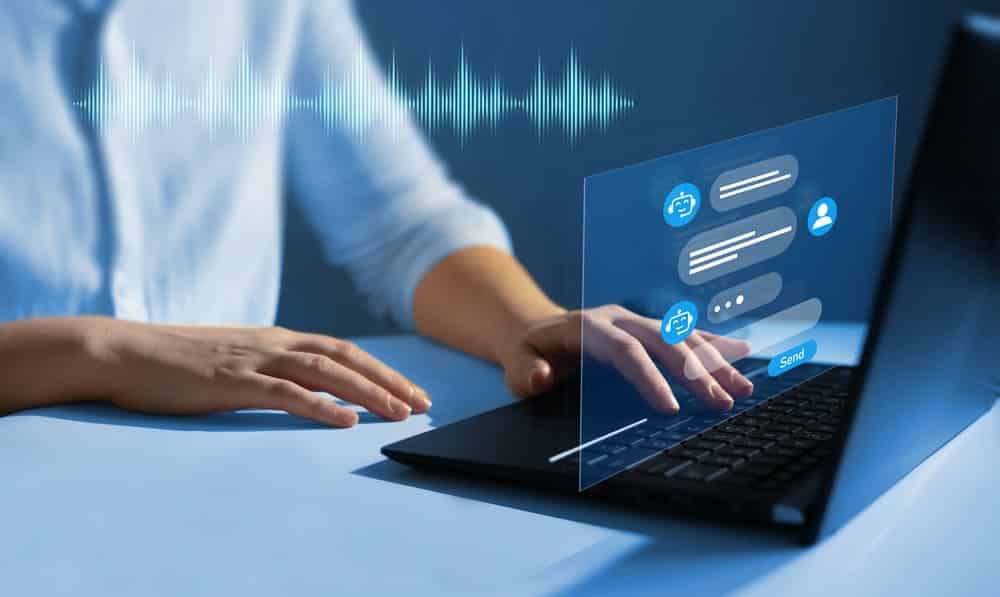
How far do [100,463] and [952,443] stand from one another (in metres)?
0.53

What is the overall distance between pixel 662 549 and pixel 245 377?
1.24 ft

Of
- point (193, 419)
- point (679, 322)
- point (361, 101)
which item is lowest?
point (193, 419)

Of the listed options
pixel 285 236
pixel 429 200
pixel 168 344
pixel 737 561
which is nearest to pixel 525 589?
pixel 737 561

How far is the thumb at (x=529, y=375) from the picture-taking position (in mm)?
730

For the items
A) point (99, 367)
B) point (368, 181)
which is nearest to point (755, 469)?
point (99, 367)

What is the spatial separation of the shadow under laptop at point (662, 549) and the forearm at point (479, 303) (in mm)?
360

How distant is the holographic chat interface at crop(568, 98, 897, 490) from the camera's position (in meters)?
0.44

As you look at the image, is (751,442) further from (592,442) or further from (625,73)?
(625,73)

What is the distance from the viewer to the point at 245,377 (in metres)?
→ 0.70

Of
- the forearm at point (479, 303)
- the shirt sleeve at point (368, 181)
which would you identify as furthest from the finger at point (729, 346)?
the shirt sleeve at point (368, 181)

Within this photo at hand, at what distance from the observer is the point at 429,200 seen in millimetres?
1194

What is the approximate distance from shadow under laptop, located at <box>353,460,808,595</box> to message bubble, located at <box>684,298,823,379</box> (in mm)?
101

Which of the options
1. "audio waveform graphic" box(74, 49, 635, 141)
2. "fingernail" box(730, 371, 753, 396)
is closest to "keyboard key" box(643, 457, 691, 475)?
"fingernail" box(730, 371, 753, 396)

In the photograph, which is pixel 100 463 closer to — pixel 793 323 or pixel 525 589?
pixel 525 589
